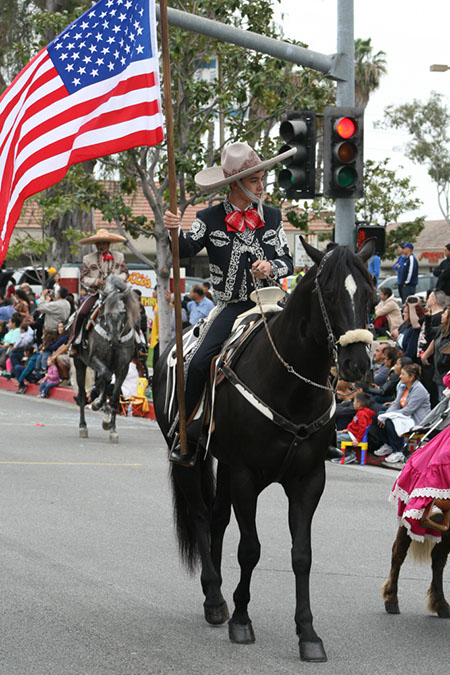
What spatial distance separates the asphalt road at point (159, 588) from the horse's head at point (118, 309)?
152 inches

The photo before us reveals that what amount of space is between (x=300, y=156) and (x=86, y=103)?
6.53m

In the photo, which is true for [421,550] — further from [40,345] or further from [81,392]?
[40,345]

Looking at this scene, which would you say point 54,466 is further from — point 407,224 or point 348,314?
point 407,224

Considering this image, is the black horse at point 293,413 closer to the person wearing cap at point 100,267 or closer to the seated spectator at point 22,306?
the person wearing cap at point 100,267

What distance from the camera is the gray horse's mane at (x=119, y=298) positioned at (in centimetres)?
1488

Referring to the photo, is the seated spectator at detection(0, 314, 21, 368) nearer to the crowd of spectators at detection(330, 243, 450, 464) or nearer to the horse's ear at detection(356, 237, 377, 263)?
the crowd of spectators at detection(330, 243, 450, 464)

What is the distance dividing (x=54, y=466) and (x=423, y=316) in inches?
238

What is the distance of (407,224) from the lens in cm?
4756

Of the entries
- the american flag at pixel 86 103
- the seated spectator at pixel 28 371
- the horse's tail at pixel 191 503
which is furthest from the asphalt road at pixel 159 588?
the seated spectator at pixel 28 371

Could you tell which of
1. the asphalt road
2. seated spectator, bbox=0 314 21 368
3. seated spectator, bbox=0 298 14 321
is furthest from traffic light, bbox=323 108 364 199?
seated spectator, bbox=0 298 14 321

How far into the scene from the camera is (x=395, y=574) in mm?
6352

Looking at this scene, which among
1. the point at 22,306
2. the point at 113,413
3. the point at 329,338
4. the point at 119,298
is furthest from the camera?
the point at 22,306

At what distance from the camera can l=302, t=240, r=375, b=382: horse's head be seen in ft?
16.3

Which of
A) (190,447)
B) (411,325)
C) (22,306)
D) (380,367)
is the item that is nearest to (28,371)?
(22,306)
